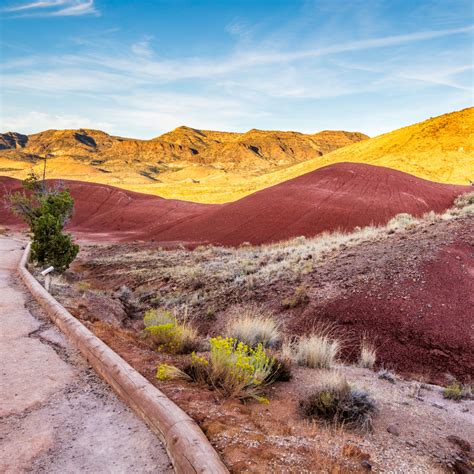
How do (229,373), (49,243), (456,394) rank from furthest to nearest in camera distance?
1. (49,243)
2. (456,394)
3. (229,373)

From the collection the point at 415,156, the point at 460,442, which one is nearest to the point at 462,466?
the point at 460,442

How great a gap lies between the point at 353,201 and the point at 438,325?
897 inches

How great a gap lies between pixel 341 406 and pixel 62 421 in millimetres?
2926

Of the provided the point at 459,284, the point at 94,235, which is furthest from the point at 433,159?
the point at 459,284

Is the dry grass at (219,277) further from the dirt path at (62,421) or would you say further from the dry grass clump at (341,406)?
the dirt path at (62,421)

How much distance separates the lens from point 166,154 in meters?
161

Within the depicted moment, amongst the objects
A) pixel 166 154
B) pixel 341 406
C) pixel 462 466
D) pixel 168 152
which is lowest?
pixel 462 466

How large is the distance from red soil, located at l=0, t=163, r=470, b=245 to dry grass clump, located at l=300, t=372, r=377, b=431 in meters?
21.0

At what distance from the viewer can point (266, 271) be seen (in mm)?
13109

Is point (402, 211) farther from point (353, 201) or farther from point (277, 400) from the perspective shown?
point (277, 400)

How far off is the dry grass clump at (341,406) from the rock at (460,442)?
2.60 ft

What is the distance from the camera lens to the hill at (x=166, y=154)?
378ft

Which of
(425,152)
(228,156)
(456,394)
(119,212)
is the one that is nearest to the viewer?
(456,394)

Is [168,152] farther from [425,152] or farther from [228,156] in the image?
[425,152]
